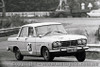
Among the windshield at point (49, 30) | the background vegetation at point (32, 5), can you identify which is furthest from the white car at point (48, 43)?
the background vegetation at point (32, 5)

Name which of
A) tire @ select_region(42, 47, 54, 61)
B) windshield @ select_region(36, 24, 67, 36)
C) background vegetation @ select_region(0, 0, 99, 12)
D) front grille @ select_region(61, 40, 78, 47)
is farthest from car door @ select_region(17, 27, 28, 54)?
background vegetation @ select_region(0, 0, 99, 12)

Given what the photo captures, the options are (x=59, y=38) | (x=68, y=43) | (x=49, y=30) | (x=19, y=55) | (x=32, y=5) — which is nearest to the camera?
(x=68, y=43)

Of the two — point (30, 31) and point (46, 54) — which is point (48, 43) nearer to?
point (46, 54)

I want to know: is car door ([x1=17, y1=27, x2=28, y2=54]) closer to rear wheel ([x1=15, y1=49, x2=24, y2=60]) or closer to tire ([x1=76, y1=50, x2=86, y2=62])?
rear wheel ([x1=15, y1=49, x2=24, y2=60])

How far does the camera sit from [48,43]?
15.9 m

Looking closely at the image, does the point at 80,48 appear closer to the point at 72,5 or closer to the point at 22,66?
the point at 22,66

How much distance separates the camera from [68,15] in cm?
6738

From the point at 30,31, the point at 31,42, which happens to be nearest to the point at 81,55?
the point at 31,42

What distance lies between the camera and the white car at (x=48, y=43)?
15711 mm

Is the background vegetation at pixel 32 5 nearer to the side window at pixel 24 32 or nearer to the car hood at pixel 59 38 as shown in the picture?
the side window at pixel 24 32

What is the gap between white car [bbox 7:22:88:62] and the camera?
15.7m

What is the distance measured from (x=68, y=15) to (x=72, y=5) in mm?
6335

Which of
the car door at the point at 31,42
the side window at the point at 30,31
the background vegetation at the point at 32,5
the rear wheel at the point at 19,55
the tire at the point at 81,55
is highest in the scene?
the side window at the point at 30,31

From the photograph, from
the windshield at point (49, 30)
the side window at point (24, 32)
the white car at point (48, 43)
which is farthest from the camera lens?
the side window at point (24, 32)
